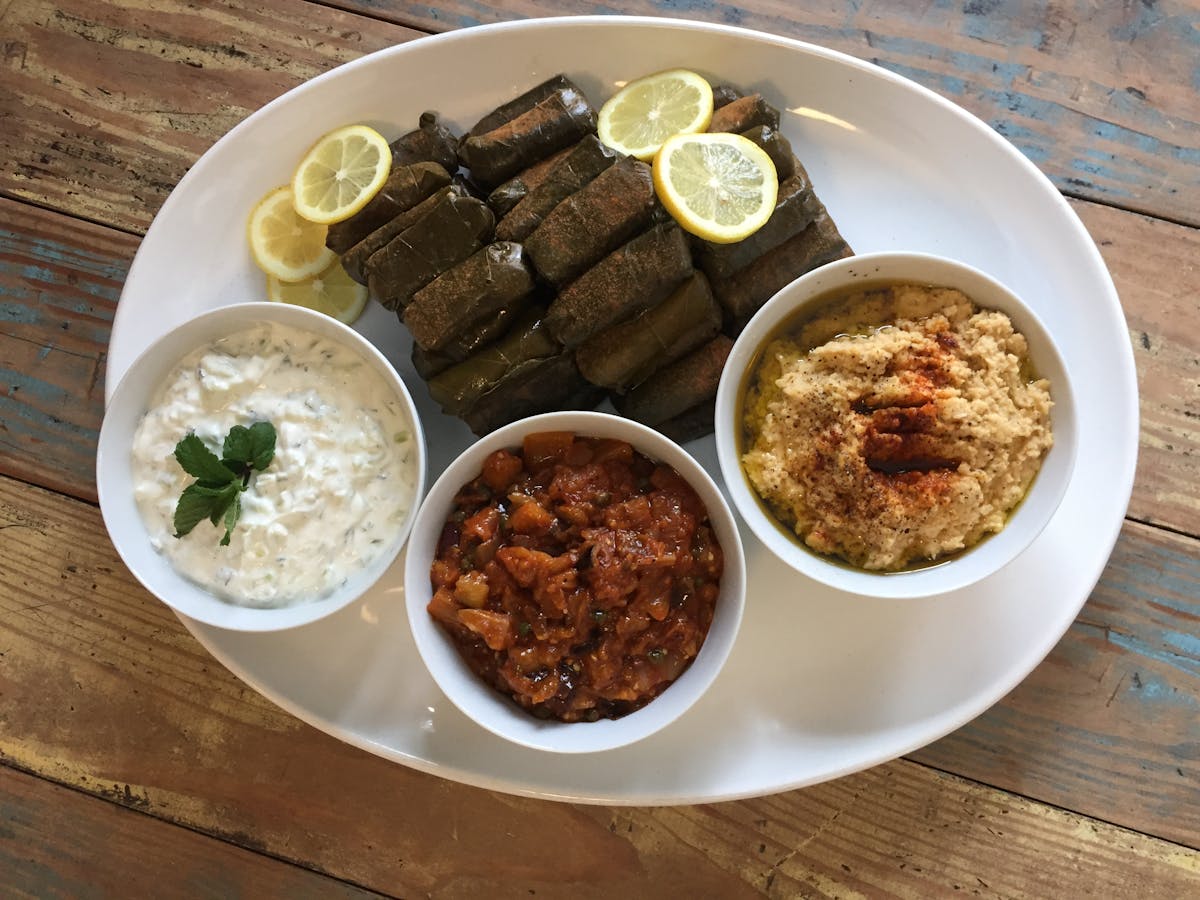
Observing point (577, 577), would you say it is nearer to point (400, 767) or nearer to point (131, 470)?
point (400, 767)

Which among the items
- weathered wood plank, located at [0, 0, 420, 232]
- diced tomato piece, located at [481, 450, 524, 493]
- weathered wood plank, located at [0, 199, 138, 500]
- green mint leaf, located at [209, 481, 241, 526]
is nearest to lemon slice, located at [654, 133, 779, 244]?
diced tomato piece, located at [481, 450, 524, 493]

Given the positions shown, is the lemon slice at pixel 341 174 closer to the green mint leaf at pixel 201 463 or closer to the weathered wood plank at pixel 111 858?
the green mint leaf at pixel 201 463

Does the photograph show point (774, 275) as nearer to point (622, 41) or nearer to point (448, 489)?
point (622, 41)

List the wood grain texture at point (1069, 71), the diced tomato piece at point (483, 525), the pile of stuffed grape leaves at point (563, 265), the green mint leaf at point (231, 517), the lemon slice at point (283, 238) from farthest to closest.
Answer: the wood grain texture at point (1069, 71), the lemon slice at point (283, 238), the pile of stuffed grape leaves at point (563, 265), the diced tomato piece at point (483, 525), the green mint leaf at point (231, 517)

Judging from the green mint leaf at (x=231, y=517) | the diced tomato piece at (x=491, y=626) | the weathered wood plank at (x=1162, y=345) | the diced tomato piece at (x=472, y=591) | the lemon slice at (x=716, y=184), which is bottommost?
the weathered wood plank at (x=1162, y=345)

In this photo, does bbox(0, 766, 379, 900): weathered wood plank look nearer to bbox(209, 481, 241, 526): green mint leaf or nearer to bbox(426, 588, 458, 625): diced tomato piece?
bbox(426, 588, 458, 625): diced tomato piece

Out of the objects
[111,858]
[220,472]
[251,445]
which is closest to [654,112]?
[251,445]

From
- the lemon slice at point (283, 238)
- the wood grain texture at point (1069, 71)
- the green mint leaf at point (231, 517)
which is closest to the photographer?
the green mint leaf at point (231, 517)

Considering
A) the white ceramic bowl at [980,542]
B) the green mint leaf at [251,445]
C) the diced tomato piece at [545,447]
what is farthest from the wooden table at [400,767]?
the diced tomato piece at [545,447]
